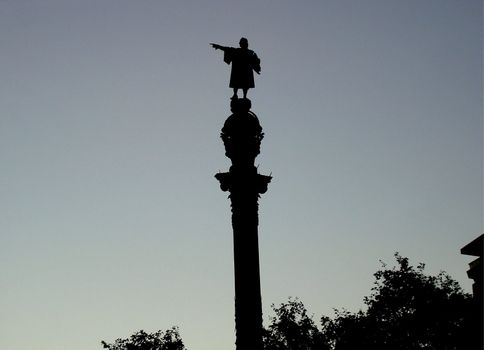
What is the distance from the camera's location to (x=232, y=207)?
19.4m

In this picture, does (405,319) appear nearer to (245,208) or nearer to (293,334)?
(293,334)

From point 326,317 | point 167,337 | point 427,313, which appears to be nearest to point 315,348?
point 326,317

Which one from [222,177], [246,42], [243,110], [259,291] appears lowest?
[259,291]

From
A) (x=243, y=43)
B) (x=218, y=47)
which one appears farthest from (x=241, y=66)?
(x=218, y=47)

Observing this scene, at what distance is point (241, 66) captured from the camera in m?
21.6

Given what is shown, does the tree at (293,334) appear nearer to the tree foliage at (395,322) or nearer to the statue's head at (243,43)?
the tree foliage at (395,322)

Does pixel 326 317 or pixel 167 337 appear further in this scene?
pixel 167 337

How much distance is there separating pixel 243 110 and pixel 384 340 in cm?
4431

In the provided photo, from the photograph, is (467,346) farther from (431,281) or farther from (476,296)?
(476,296)

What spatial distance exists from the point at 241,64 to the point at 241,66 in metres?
0.08

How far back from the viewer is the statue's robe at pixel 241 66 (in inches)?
842

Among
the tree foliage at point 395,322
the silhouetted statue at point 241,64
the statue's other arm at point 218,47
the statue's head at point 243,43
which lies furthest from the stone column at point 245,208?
the tree foliage at point 395,322

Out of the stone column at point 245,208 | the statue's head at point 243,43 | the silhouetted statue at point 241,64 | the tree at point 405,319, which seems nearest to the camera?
the stone column at point 245,208

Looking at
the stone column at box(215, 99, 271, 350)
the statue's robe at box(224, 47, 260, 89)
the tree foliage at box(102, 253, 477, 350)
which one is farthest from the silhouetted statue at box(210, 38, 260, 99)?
the tree foliage at box(102, 253, 477, 350)
